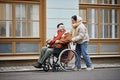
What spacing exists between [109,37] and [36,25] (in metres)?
3.13

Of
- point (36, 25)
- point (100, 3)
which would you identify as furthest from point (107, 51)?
point (36, 25)

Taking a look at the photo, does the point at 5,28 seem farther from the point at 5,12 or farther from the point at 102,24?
the point at 102,24

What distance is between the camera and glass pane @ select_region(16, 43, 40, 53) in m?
16.9

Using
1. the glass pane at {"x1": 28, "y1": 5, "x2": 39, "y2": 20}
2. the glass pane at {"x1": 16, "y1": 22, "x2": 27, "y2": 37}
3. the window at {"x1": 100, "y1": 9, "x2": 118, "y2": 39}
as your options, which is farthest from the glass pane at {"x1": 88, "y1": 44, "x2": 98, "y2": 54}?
the glass pane at {"x1": 16, "y1": 22, "x2": 27, "y2": 37}

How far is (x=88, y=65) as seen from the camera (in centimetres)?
1465

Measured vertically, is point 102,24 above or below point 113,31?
above

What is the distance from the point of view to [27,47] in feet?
55.7

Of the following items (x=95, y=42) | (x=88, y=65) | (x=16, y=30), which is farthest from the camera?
(x=95, y=42)

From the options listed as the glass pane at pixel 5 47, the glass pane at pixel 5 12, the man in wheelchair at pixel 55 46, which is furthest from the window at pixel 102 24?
the man in wheelchair at pixel 55 46

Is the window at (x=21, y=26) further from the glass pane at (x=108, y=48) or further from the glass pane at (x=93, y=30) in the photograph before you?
the glass pane at (x=108, y=48)

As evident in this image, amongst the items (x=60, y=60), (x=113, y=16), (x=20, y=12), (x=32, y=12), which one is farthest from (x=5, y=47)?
(x=113, y=16)

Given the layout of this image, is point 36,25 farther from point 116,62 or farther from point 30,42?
point 116,62

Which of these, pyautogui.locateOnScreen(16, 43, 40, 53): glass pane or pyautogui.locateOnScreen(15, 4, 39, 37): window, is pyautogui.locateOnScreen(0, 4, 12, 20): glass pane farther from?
pyautogui.locateOnScreen(16, 43, 40, 53): glass pane

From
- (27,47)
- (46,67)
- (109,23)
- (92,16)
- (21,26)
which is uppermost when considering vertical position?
→ (92,16)
